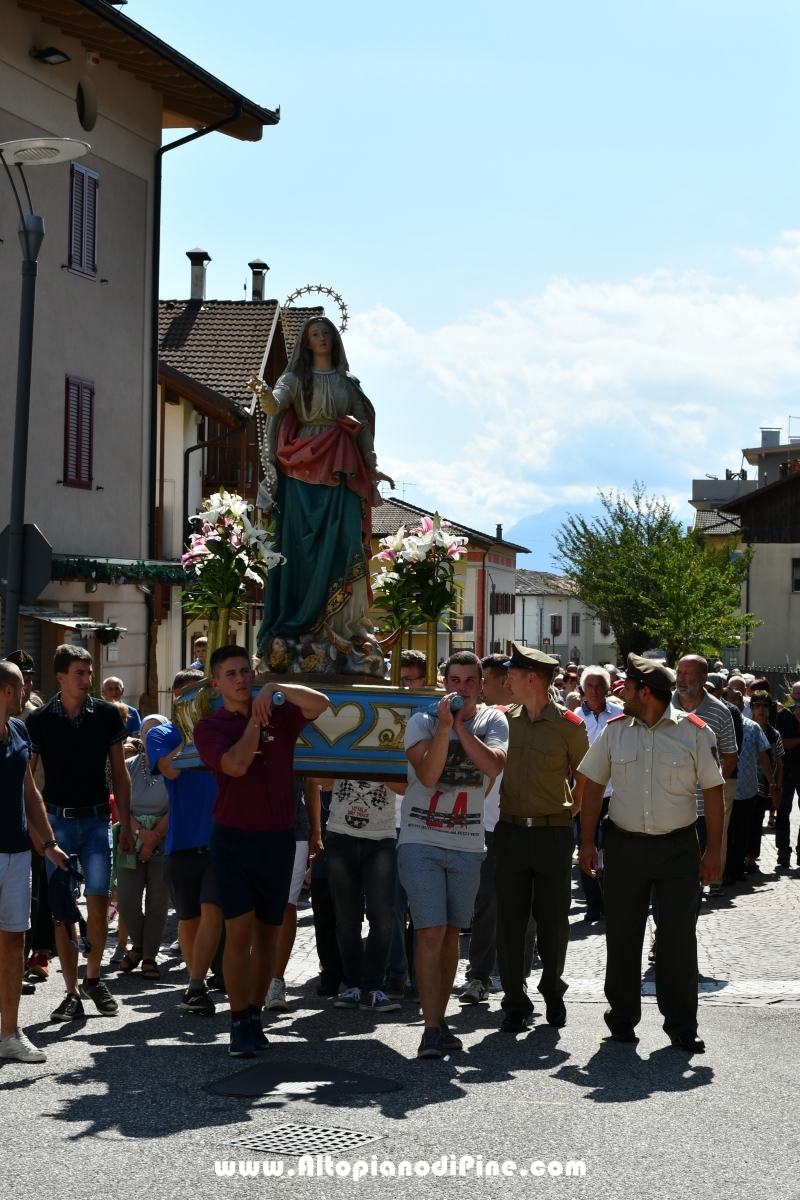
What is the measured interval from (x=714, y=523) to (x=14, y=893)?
7458 centimetres

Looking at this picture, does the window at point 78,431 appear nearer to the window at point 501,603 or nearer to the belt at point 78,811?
the belt at point 78,811

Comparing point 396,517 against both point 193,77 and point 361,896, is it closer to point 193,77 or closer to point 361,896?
Result: point 193,77

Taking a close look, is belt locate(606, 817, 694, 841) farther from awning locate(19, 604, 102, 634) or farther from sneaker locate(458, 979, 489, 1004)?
awning locate(19, 604, 102, 634)

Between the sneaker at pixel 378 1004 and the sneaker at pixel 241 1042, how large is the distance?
1.57 m

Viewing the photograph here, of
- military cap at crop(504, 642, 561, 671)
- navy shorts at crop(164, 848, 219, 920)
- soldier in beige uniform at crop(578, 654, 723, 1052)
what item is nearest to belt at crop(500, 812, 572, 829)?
soldier in beige uniform at crop(578, 654, 723, 1052)

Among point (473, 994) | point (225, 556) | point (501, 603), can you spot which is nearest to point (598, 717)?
point (225, 556)

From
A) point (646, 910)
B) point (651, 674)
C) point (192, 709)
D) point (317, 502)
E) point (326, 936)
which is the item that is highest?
point (317, 502)

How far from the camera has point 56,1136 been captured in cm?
645

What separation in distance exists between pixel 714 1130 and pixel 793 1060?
1527 mm

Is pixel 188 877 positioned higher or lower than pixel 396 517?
lower

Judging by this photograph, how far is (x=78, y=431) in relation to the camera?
81.1ft

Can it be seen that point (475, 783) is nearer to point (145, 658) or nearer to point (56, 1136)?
point (56, 1136)

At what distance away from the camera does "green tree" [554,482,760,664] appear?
51.9m

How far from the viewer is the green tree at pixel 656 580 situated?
170 ft
